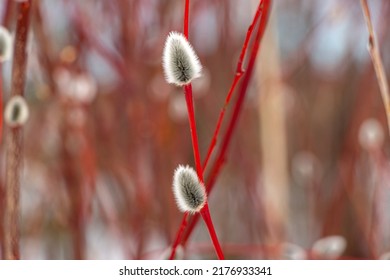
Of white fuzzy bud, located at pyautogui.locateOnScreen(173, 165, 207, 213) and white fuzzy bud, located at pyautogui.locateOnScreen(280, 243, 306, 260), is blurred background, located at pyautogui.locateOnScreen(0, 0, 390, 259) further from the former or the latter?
white fuzzy bud, located at pyautogui.locateOnScreen(173, 165, 207, 213)

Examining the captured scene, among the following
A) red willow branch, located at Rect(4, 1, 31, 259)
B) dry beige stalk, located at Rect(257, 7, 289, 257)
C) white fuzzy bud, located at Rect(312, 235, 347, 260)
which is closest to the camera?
red willow branch, located at Rect(4, 1, 31, 259)

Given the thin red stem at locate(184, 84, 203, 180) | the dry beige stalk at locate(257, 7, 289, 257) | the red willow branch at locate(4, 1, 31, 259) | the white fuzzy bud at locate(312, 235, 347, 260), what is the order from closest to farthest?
the thin red stem at locate(184, 84, 203, 180) < the red willow branch at locate(4, 1, 31, 259) < the white fuzzy bud at locate(312, 235, 347, 260) < the dry beige stalk at locate(257, 7, 289, 257)

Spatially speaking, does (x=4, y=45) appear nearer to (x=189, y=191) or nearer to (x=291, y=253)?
(x=189, y=191)

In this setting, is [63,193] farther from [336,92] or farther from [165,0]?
[336,92]

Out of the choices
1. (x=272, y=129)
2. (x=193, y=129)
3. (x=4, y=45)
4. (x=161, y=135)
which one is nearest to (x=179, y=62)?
(x=193, y=129)

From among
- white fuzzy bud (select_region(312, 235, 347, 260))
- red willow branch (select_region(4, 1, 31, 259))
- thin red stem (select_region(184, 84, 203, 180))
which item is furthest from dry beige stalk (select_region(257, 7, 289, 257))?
thin red stem (select_region(184, 84, 203, 180))
